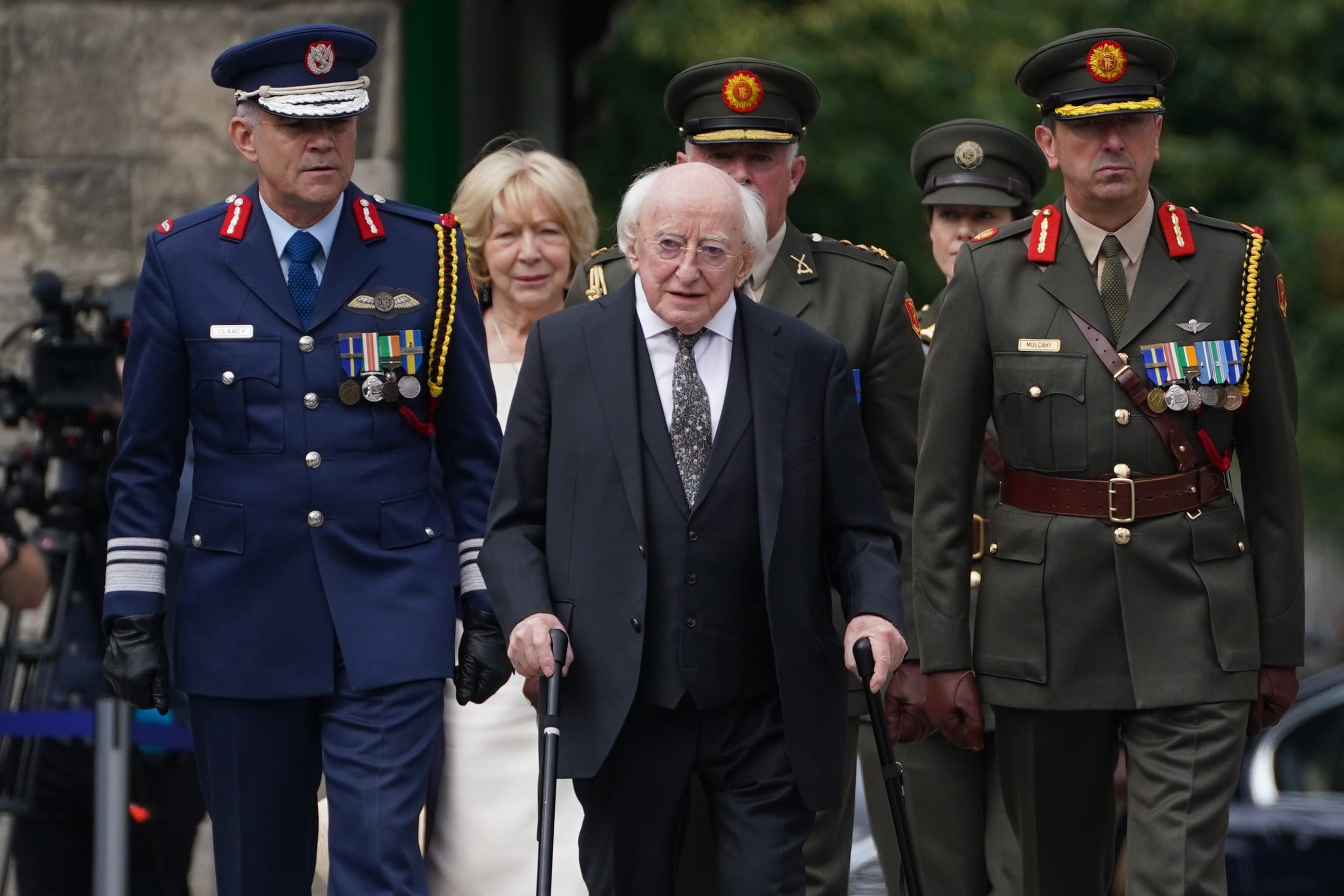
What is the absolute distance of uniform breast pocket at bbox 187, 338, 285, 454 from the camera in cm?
588

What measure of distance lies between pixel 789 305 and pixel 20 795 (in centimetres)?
264

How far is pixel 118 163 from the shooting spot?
9.04 m

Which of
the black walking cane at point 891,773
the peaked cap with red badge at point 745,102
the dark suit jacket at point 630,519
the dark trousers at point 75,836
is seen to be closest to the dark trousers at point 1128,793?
the black walking cane at point 891,773

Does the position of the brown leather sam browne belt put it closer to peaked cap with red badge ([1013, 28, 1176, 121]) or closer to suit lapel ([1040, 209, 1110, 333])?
suit lapel ([1040, 209, 1110, 333])

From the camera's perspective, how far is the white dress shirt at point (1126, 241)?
6.29 meters

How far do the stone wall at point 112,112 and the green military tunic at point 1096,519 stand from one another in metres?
3.29

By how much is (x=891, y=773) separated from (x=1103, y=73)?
1.78 m

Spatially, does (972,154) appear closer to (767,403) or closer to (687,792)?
(767,403)

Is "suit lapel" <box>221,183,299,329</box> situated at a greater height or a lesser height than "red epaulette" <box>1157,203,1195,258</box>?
lesser

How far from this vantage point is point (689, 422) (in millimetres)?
5512

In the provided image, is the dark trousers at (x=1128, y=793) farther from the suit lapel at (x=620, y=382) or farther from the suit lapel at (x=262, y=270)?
the suit lapel at (x=262, y=270)

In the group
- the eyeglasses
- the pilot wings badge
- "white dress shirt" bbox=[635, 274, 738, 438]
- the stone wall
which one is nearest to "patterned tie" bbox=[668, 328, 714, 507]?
"white dress shirt" bbox=[635, 274, 738, 438]

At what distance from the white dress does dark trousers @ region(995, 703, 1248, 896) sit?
1154mm

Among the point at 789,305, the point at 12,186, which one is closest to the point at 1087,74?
the point at 789,305
